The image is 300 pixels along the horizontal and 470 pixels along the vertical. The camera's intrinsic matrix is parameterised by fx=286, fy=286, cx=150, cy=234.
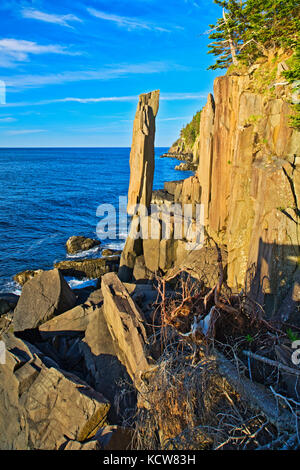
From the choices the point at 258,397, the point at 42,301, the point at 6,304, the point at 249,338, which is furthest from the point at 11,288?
the point at 258,397

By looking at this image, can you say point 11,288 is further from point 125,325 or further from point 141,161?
point 125,325

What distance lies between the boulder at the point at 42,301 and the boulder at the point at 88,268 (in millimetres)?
7388

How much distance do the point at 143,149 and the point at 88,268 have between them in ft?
27.7

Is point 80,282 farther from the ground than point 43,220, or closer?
closer

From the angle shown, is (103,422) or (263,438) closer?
(263,438)

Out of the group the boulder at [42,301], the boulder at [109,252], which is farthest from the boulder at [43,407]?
the boulder at [109,252]

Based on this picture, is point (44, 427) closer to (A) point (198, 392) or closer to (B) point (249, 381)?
(A) point (198, 392)

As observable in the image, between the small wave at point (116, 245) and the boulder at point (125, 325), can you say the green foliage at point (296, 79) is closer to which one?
the boulder at point (125, 325)

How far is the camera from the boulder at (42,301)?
9.93 metres

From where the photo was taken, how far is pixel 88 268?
18438 millimetres

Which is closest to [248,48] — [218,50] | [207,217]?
[218,50]

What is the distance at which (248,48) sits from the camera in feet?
42.3
